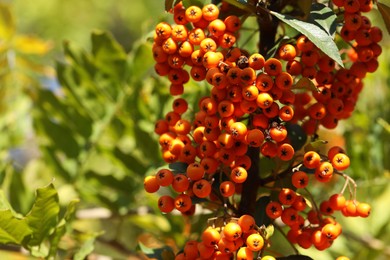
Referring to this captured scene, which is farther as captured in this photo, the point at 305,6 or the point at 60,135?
the point at 60,135

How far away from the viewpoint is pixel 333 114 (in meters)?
1.42

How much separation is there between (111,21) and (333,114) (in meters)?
6.39

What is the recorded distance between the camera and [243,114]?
1294 mm

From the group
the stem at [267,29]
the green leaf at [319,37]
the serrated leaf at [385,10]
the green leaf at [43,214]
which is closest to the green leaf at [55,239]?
the green leaf at [43,214]

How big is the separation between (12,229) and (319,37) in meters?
0.87

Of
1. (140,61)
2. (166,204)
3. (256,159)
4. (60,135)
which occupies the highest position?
(256,159)

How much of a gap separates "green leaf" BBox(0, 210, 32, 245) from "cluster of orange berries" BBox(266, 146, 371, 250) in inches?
24.4

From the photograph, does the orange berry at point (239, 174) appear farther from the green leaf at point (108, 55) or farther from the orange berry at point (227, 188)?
the green leaf at point (108, 55)

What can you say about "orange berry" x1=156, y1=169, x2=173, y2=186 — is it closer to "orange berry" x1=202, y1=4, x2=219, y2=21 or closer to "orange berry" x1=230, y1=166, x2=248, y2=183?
"orange berry" x1=230, y1=166, x2=248, y2=183

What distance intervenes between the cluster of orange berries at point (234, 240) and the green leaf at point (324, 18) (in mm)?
431

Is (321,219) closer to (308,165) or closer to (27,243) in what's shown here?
(308,165)

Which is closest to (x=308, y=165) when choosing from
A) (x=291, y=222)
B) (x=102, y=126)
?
(x=291, y=222)

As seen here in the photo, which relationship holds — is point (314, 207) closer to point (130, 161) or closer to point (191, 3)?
point (191, 3)

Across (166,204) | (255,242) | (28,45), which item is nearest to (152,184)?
(166,204)
